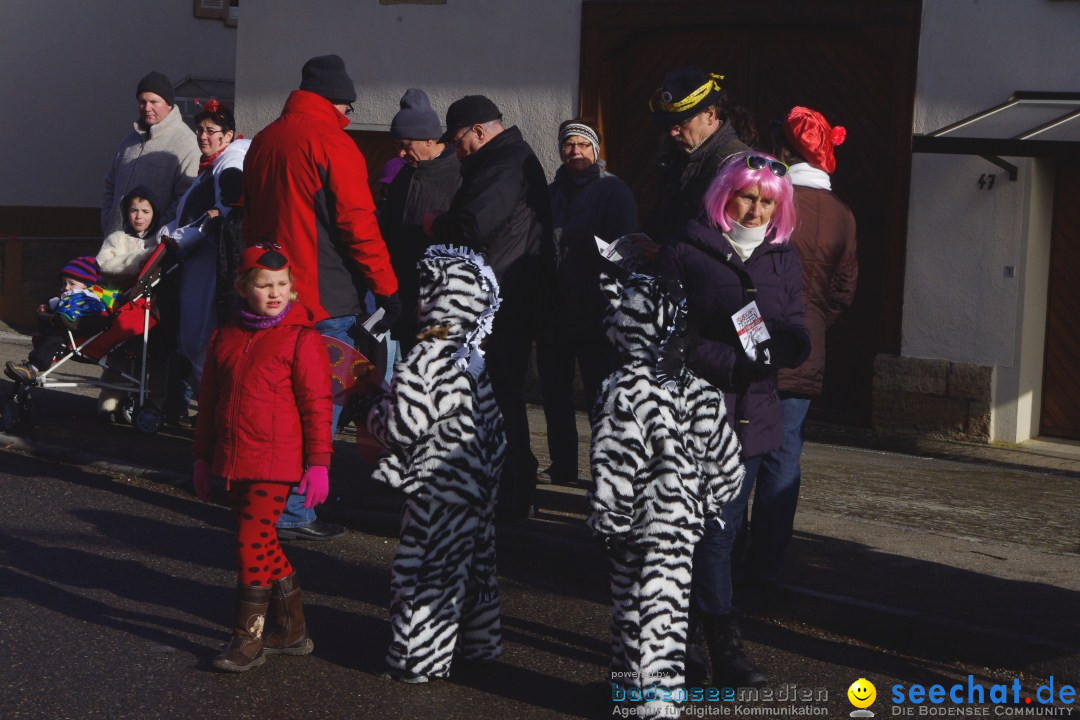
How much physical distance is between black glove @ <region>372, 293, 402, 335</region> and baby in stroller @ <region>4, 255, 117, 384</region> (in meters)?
3.43

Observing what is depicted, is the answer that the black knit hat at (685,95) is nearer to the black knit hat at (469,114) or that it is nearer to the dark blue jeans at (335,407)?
the black knit hat at (469,114)

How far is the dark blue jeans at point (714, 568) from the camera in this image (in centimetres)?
520

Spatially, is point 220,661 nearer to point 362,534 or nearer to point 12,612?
point 12,612

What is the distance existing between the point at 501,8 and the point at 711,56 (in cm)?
203

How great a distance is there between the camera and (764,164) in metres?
5.20

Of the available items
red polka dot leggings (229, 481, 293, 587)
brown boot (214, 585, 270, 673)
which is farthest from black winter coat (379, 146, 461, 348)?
brown boot (214, 585, 270, 673)

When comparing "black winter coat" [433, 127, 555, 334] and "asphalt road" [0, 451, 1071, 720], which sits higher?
"black winter coat" [433, 127, 555, 334]

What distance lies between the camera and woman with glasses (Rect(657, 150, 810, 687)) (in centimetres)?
516

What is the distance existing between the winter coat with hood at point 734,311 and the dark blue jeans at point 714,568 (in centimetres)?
17

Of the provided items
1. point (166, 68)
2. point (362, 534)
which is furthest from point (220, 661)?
point (166, 68)

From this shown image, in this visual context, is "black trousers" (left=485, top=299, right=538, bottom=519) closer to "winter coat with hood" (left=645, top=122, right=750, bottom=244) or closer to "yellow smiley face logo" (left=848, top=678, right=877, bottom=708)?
"winter coat with hood" (left=645, top=122, right=750, bottom=244)

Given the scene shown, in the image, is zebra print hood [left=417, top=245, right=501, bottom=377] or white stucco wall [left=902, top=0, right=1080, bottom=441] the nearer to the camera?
zebra print hood [left=417, top=245, right=501, bottom=377]

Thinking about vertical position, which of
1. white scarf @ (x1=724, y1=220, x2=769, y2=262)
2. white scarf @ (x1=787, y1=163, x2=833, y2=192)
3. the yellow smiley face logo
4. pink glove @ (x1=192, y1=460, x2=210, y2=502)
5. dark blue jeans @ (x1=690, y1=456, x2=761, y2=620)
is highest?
white scarf @ (x1=787, y1=163, x2=833, y2=192)

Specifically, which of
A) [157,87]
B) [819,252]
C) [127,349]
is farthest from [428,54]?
[819,252]
